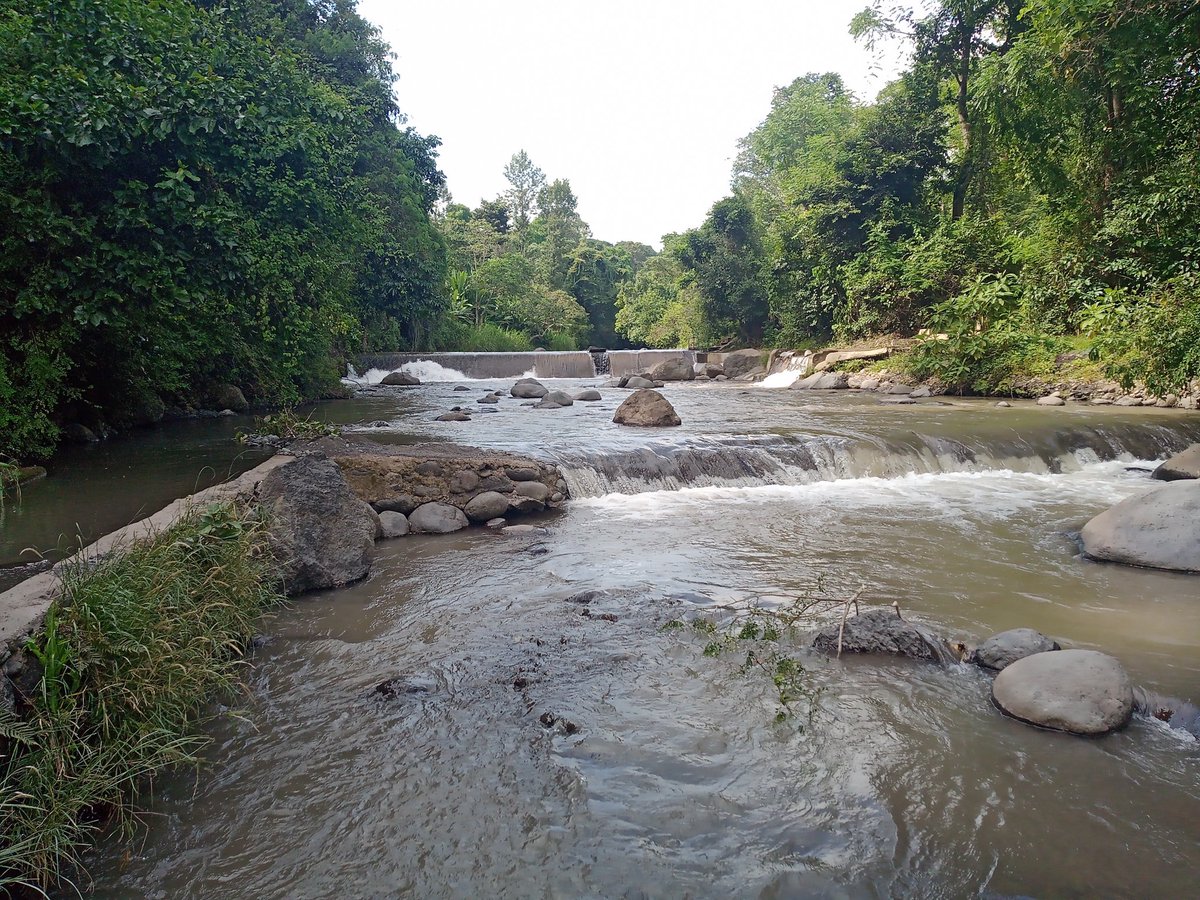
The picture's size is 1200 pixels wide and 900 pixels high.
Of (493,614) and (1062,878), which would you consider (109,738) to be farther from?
(1062,878)

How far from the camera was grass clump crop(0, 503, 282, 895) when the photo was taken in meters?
2.46

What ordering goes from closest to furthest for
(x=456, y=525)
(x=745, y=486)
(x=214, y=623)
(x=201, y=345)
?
(x=214, y=623), (x=456, y=525), (x=745, y=486), (x=201, y=345)

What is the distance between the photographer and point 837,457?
10156 mm

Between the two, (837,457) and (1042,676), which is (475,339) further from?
(1042,676)

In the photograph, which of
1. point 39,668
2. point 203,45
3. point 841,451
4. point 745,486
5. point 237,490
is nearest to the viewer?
point 39,668

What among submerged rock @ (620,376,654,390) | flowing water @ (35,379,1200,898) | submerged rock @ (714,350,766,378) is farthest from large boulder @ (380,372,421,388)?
flowing water @ (35,379,1200,898)

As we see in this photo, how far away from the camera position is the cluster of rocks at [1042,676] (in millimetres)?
3451

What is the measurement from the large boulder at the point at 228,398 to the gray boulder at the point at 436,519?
9.32 m

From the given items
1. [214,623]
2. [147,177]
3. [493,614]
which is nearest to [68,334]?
[147,177]

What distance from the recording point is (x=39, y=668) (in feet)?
9.23

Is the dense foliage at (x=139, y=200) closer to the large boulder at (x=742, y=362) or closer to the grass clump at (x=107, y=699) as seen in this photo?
the grass clump at (x=107, y=699)

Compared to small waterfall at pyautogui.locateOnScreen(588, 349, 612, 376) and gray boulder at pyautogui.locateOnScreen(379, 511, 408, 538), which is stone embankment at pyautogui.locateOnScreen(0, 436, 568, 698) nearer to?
gray boulder at pyautogui.locateOnScreen(379, 511, 408, 538)

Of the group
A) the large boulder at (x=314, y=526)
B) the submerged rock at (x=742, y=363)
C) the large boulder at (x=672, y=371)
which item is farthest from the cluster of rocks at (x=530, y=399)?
the submerged rock at (x=742, y=363)

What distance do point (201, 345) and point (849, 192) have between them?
21.0 metres
